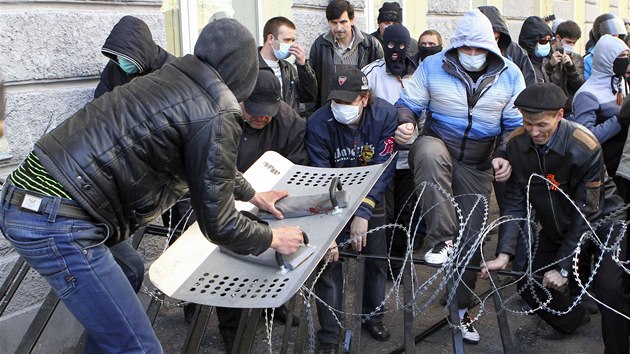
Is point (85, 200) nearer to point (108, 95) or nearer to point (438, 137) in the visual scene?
point (108, 95)

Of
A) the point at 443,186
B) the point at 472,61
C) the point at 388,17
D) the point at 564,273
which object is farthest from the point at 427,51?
the point at 564,273

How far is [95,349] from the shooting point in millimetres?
3521

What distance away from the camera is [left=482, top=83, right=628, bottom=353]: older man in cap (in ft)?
14.4

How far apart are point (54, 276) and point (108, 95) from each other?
0.70 m

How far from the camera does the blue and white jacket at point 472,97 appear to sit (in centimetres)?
504

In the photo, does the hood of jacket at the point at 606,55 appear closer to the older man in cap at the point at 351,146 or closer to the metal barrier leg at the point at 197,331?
the older man in cap at the point at 351,146

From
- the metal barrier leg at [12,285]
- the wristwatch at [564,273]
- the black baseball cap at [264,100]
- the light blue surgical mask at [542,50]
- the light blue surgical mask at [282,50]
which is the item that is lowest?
the wristwatch at [564,273]

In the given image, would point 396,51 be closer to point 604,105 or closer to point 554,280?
point 604,105

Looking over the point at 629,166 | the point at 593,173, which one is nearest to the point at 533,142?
the point at 593,173

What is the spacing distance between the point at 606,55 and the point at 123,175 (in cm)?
434

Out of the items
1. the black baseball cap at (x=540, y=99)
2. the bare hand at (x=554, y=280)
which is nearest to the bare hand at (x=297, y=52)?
the black baseball cap at (x=540, y=99)

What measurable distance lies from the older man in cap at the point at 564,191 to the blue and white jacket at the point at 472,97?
38 cm

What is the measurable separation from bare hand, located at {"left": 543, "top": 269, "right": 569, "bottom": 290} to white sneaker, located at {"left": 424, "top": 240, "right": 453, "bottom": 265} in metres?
0.54

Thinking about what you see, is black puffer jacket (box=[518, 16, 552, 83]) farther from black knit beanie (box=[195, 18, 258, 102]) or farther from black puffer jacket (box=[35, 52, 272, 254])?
black puffer jacket (box=[35, 52, 272, 254])
